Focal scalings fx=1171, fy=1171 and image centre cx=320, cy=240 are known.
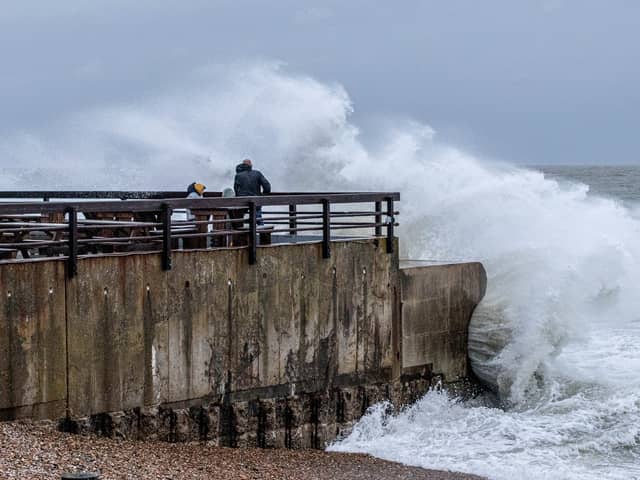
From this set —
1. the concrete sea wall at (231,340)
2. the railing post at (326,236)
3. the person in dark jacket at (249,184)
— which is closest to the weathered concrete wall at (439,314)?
the concrete sea wall at (231,340)

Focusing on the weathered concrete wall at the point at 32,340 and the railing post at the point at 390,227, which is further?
the railing post at the point at 390,227

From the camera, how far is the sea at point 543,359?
1365cm

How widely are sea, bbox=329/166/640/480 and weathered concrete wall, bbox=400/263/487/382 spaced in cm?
25

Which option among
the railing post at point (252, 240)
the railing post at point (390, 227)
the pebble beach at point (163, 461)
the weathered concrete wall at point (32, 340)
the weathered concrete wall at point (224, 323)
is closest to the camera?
the pebble beach at point (163, 461)

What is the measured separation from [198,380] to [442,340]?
447cm

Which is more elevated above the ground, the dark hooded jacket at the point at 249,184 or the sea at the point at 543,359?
the dark hooded jacket at the point at 249,184

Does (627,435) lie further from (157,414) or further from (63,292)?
(63,292)

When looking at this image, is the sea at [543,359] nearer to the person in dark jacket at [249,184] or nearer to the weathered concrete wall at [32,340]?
the person in dark jacket at [249,184]

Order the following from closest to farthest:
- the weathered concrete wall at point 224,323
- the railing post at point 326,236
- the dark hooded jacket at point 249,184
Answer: the weathered concrete wall at point 224,323, the railing post at point 326,236, the dark hooded jacket at point 249,184

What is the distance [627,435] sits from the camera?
46.5 ft

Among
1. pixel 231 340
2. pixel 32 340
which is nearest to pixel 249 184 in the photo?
pixel 231 340

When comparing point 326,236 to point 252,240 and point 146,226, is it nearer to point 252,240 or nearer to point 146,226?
point 252,240

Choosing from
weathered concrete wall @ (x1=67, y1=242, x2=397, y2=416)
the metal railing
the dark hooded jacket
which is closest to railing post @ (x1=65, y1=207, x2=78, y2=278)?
the metal railing

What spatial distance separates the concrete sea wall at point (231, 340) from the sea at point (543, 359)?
474 mm
